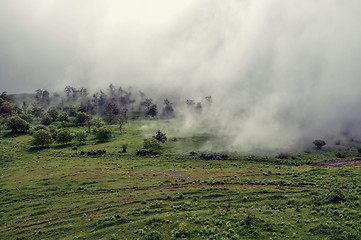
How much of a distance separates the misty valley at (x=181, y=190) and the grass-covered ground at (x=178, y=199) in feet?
0.69

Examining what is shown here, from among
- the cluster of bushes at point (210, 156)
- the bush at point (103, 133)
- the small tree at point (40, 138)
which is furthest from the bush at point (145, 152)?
the small tree at point (40, 138)

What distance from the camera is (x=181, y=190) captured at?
5556cm

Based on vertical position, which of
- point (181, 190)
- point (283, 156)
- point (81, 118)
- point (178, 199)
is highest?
point (81, 118)

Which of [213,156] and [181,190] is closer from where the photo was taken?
[181,190]

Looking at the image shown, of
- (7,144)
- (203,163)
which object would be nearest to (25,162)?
(7,144)

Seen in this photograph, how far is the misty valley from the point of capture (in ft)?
118

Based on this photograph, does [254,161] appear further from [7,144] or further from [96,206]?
[7,144]

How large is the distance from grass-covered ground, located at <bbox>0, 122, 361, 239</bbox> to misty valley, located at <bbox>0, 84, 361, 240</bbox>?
212mm

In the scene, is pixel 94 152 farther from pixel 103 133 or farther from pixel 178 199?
pixel 178 199

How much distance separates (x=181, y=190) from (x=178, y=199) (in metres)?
5.41

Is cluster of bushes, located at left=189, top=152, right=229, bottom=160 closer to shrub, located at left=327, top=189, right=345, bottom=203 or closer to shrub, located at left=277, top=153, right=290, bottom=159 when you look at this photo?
shrub, located at left=277, top=153, right=290, bottom=159

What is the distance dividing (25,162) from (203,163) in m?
78.5

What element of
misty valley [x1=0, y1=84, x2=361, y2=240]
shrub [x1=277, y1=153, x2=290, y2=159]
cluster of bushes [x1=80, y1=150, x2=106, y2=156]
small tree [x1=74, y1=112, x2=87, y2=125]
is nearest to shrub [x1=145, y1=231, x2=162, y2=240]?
misty valley [x1=0, y1=84, x2=361, y2=240]

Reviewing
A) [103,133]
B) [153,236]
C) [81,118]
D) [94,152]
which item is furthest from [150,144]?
[81,118]
